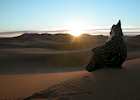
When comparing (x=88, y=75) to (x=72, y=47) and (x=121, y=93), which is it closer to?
(x=121, y=93)

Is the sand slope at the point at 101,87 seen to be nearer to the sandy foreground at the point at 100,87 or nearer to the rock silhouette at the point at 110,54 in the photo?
the sandy foreground at the point at 100,87

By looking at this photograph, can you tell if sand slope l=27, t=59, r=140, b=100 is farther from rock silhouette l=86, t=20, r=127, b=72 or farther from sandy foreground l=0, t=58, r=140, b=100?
rock silhouette l=86, t=20, r=127, b=72

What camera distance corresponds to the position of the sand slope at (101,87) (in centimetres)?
733

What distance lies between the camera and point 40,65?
21531 mm

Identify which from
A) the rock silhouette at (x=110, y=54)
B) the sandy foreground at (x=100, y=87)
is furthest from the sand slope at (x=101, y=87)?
the rock silhouette at (x=110, y=54)

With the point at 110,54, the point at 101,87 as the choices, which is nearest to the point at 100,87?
the point at 101,87

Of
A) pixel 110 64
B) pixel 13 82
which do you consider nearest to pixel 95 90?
pixel 110 64

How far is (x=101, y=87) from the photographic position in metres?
7.77

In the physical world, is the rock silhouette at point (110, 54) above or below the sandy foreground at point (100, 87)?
above

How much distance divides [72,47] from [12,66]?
46.0 feet

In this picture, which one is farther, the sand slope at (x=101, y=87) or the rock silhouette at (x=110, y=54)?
the rock silhouette at (x=110, y=54)

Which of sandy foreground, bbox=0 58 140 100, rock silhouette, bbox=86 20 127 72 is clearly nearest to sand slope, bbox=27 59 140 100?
sandy foreground, bbox=0 58 140 100

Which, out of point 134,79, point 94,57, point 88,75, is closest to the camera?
point 134,79

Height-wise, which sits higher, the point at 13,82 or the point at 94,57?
the point at 94,57
